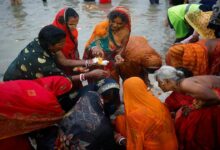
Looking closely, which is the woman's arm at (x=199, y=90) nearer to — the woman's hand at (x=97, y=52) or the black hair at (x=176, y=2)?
the woman's hand at (x=97, y=52)

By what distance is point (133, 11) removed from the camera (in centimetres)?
1105

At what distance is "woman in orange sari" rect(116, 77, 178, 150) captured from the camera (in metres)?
2.74

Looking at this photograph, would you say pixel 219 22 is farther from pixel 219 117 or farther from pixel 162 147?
pixel 162 147

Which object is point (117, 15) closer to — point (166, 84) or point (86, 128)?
point (166, 84)

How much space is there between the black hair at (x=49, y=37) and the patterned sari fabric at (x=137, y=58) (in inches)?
45.7

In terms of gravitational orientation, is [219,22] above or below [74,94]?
above

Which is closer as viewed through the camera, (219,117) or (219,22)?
(219,117)

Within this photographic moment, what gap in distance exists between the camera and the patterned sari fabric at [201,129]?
275cm

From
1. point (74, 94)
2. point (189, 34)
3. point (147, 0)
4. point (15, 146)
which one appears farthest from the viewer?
point (147, 0)

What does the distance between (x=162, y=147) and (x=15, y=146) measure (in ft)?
A: 4.17

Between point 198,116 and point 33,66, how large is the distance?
156 cm

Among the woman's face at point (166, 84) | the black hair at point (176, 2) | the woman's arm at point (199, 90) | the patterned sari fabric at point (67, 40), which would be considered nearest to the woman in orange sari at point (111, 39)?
the patterned sari fabric at point (67, 40)

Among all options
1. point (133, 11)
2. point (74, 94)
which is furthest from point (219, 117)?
point (133, 11)

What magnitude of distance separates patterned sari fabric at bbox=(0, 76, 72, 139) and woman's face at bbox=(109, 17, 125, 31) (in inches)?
51.3
